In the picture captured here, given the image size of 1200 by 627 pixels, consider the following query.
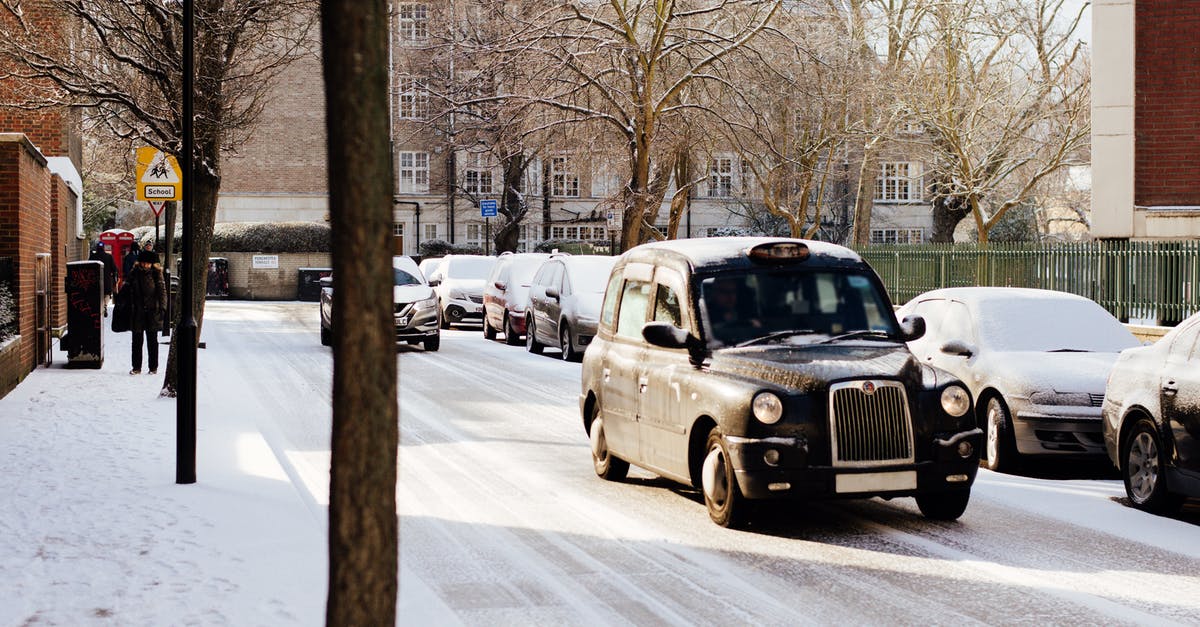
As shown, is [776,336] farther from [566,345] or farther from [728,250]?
[566,345]

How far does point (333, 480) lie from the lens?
145 inches

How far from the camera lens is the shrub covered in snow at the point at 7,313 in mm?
17609

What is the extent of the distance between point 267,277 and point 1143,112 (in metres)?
34.3

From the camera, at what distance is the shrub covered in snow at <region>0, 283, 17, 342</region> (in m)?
17.6

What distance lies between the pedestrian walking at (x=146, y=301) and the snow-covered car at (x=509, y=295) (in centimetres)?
872

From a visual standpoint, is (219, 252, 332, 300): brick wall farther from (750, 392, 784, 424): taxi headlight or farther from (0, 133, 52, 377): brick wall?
(750, 392, 784, 424): taxi headlight

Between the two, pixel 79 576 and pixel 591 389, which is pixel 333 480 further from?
pixel 591 389

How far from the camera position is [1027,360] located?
12.9 meters

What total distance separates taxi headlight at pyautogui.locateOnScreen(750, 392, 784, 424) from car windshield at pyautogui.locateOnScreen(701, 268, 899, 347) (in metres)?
0.95

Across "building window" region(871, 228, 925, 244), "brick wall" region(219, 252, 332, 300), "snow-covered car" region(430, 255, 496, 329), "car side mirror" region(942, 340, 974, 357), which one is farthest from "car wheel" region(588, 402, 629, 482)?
"building window" region(871, 228, 925, 244)

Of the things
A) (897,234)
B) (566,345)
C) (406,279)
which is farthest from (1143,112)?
(897,234)

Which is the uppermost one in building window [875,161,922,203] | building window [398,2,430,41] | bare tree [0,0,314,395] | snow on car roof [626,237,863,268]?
building window [398,2,430,41]

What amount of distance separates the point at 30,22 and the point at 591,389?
1610cm

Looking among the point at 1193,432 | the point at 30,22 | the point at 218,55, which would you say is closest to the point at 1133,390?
the point at 1193,432
